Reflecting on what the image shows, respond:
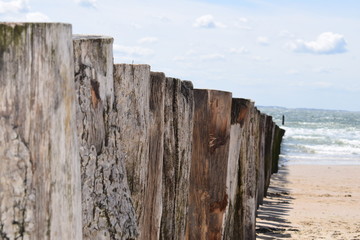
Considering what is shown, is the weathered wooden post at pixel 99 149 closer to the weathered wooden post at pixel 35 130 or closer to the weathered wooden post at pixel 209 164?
the weathered wooden post at pixel 35 130

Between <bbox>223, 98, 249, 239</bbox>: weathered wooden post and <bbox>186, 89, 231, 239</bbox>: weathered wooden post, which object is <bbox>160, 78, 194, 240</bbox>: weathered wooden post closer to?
<bbox>186, 89, 231, 239</bbox>: weathered wooden post

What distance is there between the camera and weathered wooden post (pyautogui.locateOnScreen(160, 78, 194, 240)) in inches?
129

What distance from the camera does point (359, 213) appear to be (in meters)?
10.0

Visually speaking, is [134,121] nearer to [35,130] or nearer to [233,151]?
[35,130]

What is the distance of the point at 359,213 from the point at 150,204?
7.48 m

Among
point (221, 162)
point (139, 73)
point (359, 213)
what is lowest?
point (359, 213)

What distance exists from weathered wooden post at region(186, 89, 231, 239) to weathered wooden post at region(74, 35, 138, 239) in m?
1.67

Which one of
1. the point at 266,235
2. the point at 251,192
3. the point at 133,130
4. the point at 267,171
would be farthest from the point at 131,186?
the point at 267,171

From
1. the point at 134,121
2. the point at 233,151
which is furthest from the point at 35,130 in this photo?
the point at 233,151

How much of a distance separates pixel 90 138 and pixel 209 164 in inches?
77.1

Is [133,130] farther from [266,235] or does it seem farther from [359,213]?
[359,213]

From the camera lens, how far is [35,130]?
5.19ft

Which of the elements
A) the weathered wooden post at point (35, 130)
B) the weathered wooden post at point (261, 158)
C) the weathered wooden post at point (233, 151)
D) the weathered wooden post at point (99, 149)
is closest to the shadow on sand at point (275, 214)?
the weathered wooden post at point (261, 158)

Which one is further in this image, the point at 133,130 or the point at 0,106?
the point at 133,130
